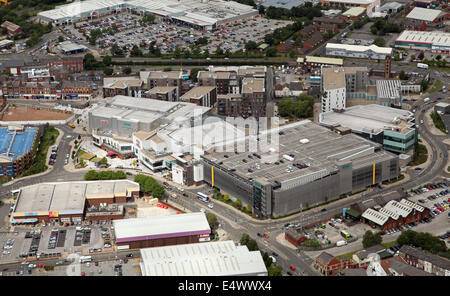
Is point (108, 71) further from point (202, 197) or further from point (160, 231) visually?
point (160, 231)

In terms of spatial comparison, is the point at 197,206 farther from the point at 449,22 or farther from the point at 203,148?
the point at 449,22

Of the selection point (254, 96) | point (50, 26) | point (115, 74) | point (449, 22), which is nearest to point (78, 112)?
→ point (115, 74)

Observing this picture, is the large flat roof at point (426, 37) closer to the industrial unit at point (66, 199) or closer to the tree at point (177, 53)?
the tree at point (177, 53)

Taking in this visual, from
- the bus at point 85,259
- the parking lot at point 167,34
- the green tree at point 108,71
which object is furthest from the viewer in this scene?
the parking lot at point 167,34

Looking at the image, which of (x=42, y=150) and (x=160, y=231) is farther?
(x=42, y=150)

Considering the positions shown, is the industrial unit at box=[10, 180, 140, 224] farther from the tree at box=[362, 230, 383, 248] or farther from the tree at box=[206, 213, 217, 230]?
the tree at box=[362, 230, 383, 248]

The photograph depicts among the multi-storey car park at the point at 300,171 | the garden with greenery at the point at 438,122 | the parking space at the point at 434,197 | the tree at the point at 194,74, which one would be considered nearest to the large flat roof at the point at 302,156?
the multi-storey car park at the point at 300,171

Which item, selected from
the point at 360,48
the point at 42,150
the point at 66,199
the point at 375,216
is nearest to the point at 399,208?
the point at 375,216
